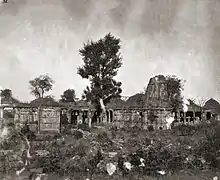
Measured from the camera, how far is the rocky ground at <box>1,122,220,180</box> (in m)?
3.48

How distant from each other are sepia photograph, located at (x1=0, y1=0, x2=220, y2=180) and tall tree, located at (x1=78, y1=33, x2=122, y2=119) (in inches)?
1.4

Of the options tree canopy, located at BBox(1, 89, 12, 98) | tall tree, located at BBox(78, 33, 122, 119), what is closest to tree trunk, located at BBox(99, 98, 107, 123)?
tall tree, located at BBox(78, 33, 122, 119)

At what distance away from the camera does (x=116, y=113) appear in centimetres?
509

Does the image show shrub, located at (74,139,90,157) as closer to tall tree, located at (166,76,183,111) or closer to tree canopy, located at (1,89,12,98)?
tree canopy, located at (1,89,12,98)

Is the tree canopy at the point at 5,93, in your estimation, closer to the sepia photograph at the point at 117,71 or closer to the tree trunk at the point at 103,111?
the sepia photograph at the point at 117,71

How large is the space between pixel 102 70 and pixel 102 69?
38 millimetres

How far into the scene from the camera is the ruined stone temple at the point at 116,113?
3.96 meters

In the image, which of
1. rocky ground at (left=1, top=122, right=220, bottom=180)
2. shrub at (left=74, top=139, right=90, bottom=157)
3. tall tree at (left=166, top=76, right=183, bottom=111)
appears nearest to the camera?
rocky ground at (left=1, top=122, right=220, bottom=180)

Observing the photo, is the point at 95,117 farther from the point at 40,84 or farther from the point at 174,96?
the point at 40,84

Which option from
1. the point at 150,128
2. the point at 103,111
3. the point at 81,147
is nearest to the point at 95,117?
the point at 103,111

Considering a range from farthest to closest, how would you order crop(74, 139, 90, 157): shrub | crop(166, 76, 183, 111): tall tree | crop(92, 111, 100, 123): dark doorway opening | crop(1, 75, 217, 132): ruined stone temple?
1. crop(92, 111, 100, 123): dark doorway opening
2. crop(166, 76, 183, 111): tall tree
3. crop(1, 75, 217, 132): ruined stone temple
4. crop(74, 139, 90, 157): shrub

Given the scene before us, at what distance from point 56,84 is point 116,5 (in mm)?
1014

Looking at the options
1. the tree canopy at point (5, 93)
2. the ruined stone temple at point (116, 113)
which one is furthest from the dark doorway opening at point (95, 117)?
the tree canopy at point (5, 93)

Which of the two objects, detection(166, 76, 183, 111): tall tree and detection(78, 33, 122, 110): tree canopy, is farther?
detection(166, 76, 183, 111): tall tree
